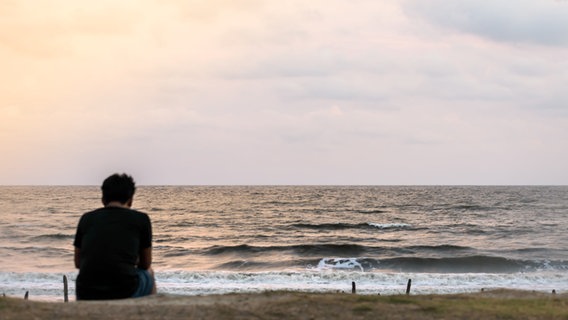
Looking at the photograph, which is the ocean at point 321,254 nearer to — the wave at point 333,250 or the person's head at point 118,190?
the wave at point 333,250

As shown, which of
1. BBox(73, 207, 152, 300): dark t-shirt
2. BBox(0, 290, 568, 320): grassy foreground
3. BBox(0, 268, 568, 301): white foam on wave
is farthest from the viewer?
BBox(0, 268, 568, 301): white foam on wave

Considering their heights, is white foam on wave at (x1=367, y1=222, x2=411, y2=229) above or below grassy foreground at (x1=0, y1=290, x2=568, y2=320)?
below

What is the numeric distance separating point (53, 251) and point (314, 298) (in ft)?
94.4

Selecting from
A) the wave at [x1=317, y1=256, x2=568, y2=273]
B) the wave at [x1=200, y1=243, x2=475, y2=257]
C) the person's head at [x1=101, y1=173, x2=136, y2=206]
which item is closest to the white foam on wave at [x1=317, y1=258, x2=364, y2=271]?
the wave at [x1=317, y1=256, x2=568, y2=273]

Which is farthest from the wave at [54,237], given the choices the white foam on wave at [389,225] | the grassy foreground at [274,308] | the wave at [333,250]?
the grassy foreground at [274,308]

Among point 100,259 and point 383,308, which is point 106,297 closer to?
point 100,259

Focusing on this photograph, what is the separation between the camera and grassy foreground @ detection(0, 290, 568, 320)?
20.2 feet

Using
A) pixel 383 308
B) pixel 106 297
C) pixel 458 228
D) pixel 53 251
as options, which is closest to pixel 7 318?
pixel 106 297

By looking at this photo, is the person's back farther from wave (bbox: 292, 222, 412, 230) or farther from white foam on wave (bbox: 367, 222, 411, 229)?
white foam on wave (bbox: 367, 222, 411, 229)

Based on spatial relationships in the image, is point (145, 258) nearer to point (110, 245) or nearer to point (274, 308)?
point (110, 245)

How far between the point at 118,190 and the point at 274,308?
8.01 ft

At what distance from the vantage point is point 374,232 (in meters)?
44.0

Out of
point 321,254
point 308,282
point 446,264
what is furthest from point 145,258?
point 321,254

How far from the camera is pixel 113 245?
552cm
